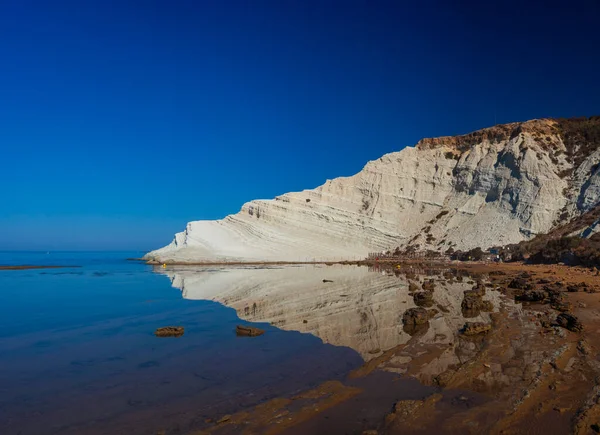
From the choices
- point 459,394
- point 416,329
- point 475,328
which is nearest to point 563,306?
point 475,328

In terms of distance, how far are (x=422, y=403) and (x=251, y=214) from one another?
1743 inches

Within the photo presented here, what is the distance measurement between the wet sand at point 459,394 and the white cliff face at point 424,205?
36323 mm

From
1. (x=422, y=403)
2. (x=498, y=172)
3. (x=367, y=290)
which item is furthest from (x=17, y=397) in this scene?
(x=498, y=172)

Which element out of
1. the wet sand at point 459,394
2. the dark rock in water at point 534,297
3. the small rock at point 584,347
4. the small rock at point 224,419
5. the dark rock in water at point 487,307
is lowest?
the small rock at point 224,419

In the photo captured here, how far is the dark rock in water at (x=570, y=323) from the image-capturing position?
28.1 feet

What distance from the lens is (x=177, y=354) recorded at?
790cm

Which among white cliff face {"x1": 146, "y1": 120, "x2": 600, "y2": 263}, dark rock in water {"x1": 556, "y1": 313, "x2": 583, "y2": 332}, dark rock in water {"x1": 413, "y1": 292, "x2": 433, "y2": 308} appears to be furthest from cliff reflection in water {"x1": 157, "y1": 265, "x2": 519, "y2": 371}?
white cliff face {"x1": 146, "y1": 120, "x2": 600, "y2": 263}

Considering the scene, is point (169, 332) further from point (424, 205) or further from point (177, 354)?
point (424, 205)

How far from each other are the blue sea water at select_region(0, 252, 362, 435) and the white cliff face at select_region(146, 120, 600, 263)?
32.5 meters

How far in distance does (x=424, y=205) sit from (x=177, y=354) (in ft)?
150

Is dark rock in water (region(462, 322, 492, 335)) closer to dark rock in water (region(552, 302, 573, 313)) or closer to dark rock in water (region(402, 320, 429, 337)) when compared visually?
dark rock in water (region(402, 320, 429, 337))

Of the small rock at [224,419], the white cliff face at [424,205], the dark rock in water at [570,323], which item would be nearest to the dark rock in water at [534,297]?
the dark rock in water at [570,323]

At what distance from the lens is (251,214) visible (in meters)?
48.7

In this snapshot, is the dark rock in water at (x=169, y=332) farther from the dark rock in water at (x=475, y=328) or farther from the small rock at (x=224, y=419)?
the dark rock in water at (x=475, y=328)
